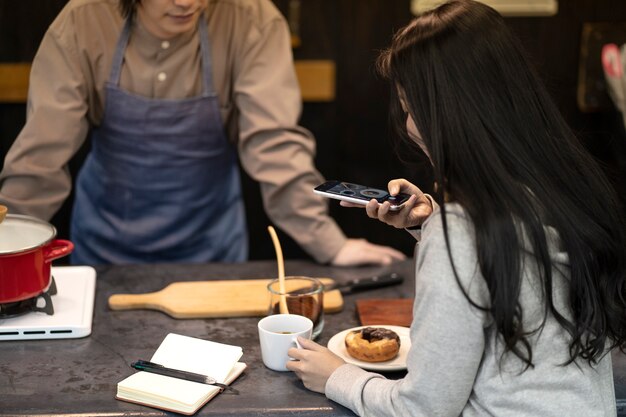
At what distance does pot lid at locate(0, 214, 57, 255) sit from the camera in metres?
1.61

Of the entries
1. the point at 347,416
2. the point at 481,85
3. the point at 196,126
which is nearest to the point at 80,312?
the point at 347,416

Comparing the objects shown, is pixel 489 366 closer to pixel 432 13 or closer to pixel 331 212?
pixel 432 13

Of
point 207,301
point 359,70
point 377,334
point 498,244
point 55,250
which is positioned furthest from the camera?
point 359,70

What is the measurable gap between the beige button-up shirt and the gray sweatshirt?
2.67 ft

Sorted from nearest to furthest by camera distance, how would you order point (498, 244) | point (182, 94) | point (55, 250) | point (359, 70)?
point (498, 244)
point (55, 250)
point (182, 94)
point (359, 70)

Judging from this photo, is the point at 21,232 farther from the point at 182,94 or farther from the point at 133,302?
the point at 182,94

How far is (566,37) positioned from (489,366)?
247 cm

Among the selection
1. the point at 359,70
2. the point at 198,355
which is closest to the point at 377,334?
the point at 198,355

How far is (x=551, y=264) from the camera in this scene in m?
1.18

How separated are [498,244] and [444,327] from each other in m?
0.13

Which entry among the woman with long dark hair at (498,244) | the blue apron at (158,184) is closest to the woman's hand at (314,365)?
the woman with long dark hair at (498,244)

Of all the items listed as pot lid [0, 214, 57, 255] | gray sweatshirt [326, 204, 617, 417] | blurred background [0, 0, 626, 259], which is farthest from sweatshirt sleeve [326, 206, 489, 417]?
blurred background [0, 0, 626, 259]

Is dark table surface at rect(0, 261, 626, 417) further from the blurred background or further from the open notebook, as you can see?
the blurred background

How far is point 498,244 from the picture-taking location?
1.14 m
